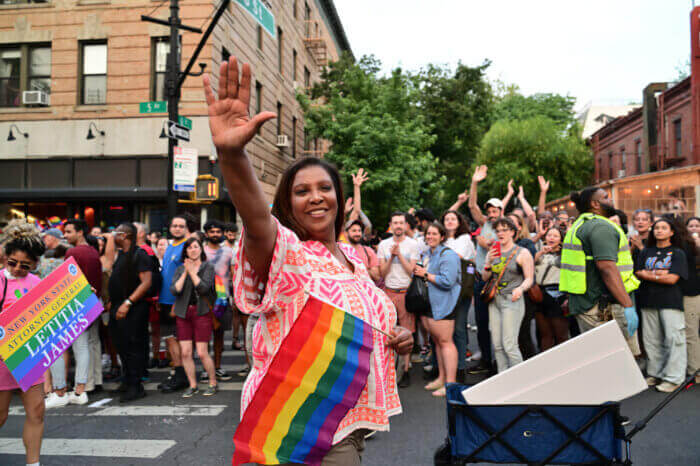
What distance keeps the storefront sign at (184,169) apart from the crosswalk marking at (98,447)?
5.87 metres

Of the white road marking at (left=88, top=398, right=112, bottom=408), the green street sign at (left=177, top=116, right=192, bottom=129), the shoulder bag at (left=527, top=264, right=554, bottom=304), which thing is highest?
the green street sign at (left=177, top=116, right=192, bottom=129)

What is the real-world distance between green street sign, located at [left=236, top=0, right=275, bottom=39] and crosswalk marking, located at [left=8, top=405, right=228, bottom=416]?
16.7 ft

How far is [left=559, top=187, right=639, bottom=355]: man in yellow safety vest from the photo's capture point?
460 cm

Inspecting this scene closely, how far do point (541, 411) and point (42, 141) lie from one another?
18086 millimetres

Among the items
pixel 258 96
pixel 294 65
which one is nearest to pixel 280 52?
pixel 294 65

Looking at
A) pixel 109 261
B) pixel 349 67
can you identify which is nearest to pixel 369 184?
pixel 349 67

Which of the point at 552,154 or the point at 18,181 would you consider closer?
the point at 18,181

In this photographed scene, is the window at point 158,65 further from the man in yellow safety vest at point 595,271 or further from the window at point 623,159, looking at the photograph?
the window at point 623,159

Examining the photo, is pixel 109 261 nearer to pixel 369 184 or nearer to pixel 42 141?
pixel 42 141

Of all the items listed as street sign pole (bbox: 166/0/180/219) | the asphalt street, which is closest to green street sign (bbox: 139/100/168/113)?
street sign pole (bbox: 166/0/180/219)

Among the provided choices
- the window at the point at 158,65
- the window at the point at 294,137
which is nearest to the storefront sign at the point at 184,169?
the window at the point at 158,65

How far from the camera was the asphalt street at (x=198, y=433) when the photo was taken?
167 inches

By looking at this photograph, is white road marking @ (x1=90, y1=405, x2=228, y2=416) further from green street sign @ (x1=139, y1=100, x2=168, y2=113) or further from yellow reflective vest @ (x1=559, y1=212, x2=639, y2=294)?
green street sign @ (x1=139, y1=100, x2=168, y2=113)

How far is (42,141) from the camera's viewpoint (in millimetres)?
16125
